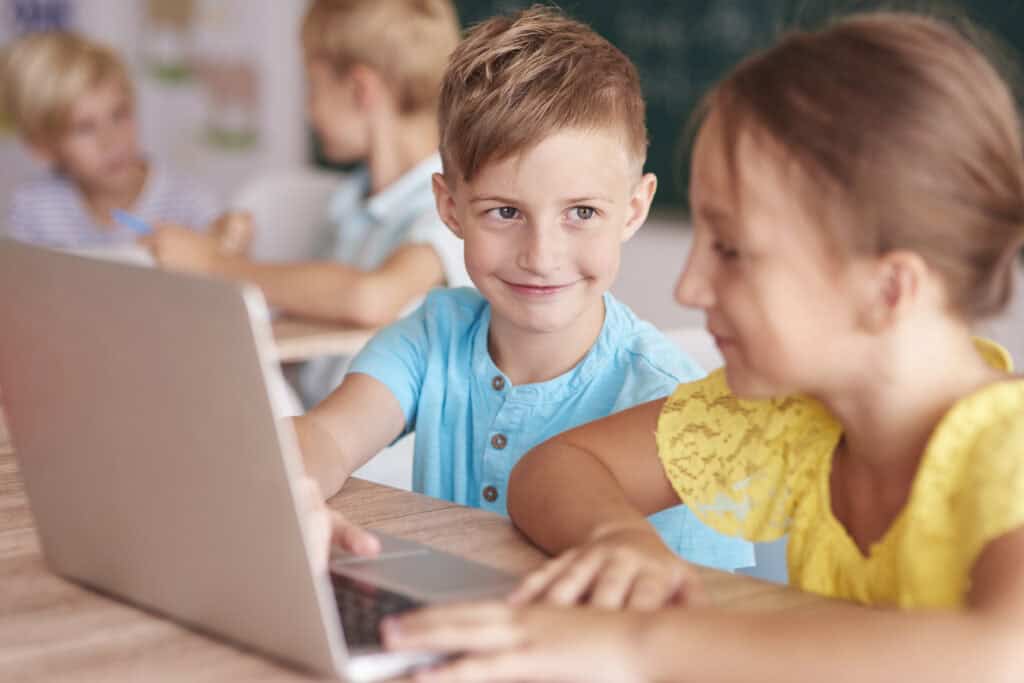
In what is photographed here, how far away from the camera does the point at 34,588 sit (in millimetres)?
902

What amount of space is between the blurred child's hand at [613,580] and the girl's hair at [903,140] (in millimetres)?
218

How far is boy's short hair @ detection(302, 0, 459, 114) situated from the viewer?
8.27 feet

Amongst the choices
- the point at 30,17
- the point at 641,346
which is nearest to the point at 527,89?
the point at 641,346

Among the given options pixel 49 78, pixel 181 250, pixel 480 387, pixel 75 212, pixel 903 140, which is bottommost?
pixel 75 212

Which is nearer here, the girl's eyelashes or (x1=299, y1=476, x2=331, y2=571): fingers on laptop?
(x1=299, y1=476, x2=331, y2=571): fingers on laptop

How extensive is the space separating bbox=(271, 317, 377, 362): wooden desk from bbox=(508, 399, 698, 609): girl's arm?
1.09 meters

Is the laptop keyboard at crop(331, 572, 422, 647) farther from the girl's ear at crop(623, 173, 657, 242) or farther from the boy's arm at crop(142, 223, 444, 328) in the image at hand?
the boy's arm at crop(142, 223, 444, 328)

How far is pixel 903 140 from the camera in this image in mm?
789

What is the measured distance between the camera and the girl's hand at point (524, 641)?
69 centimetres

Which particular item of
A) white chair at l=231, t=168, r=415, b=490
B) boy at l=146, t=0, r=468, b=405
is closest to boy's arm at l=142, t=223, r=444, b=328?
boy at l=146, t=0, r=468, b=405

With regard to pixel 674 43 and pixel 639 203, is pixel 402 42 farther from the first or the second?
pixel 639 203

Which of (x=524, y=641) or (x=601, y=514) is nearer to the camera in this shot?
(x=524, y=641)

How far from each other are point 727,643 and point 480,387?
28.9 inches

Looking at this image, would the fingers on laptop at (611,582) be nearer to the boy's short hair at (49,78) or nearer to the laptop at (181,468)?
the laptop at (181,468)
